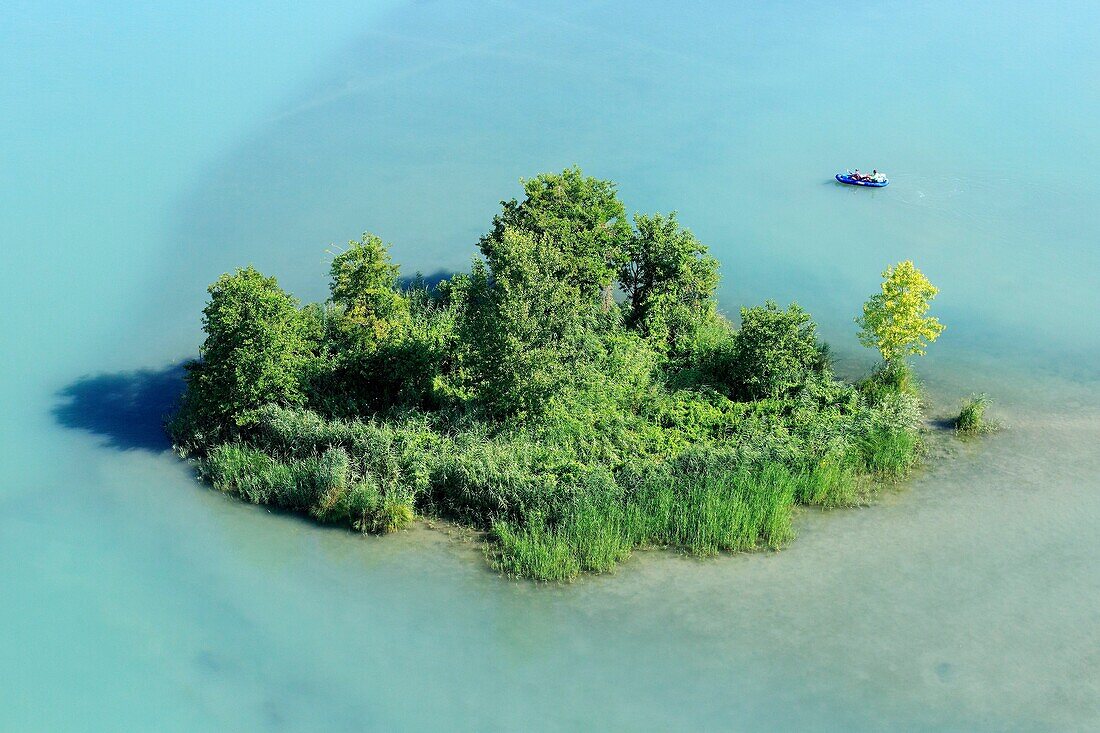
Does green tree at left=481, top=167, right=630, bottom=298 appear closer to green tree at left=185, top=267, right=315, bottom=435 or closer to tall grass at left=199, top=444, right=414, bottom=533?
green tree at left=185, top=267, right=315, bottom=435

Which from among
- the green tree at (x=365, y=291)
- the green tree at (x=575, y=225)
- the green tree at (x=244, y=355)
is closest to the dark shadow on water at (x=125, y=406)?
the green tree at (x=244, y=355)

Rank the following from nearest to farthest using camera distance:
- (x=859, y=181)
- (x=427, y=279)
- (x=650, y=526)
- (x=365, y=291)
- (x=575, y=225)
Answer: (x=650, y=526) < (x=365, y=291) < (x=575, y=225) < (x=427, y=279) < (x=859, y=181)

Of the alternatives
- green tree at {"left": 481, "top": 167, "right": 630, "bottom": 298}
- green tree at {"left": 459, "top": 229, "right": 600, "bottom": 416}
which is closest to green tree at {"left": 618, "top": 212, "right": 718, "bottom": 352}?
green tree at {"left": 481, "top": 167, "right": 630, "bottom": 298}

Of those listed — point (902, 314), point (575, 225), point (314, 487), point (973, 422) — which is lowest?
point (314, 487)

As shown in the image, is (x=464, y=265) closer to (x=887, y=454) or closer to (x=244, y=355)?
(x=244, y=355)

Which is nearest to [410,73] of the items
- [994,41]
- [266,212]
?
[266,212]

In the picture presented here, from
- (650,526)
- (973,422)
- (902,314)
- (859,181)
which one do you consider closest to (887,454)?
(973,422)
